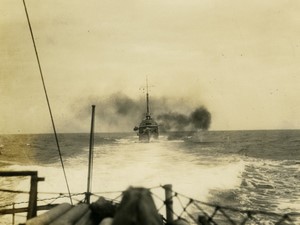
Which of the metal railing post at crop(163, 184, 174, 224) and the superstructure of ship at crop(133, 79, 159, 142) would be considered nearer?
the metal railing post at crop(163, 184, 174, 224)

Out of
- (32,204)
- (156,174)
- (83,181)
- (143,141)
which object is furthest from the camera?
(143,141)

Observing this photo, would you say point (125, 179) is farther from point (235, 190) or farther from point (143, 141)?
point (143, 141)

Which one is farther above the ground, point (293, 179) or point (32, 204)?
point (32, 204)

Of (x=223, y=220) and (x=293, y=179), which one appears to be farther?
(x=293, y=179)

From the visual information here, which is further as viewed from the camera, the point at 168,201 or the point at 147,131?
the point at 147,131

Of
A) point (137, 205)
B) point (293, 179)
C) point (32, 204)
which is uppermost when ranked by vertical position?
point (137, 205)

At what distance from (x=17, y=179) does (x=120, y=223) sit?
29.3 m

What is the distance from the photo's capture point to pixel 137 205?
4.00 metres

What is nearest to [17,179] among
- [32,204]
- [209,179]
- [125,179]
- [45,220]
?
[125,179]

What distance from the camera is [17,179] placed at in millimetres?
30656

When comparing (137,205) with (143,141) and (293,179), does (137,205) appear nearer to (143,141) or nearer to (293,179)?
(293,179)

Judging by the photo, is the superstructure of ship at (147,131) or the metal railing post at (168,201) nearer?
the metal railing post at (168,201)

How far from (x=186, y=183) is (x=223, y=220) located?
1278cm

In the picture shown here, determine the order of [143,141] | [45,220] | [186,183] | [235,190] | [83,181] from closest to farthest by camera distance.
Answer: [45,220] < [235,190] < [186,183] < [83,181] < [143,141]
